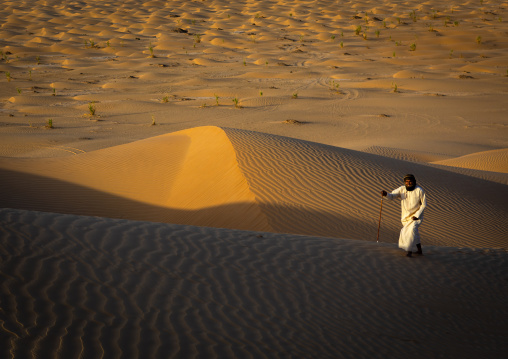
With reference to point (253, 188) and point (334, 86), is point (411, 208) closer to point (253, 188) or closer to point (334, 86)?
point (253, 188)

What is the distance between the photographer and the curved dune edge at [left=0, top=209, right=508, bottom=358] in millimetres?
3012

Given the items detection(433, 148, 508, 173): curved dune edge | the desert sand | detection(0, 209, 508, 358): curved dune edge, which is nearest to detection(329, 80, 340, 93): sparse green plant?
the desert sand

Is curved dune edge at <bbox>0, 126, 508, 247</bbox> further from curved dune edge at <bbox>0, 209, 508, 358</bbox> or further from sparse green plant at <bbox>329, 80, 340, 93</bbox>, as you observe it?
sparse green plant at <bbox>329, 80, 340, 93</bbox>

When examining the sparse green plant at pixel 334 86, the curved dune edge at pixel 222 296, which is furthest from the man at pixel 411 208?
the sparse green plant at pixel 334 86

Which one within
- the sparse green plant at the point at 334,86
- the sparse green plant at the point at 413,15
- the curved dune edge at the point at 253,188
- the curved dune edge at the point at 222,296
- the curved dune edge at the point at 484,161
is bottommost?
the curved dune edge at the point at 484,161

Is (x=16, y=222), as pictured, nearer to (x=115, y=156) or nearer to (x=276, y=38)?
(x=115, y=156)

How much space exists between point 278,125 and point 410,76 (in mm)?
10423

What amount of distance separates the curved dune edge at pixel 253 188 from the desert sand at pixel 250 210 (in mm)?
48

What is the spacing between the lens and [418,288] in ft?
14.9

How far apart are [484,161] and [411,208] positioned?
28.7 ft

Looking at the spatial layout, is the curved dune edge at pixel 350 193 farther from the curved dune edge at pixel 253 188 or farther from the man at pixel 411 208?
the man at pixel 411 208

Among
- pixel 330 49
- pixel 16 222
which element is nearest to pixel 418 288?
pixel 16 222

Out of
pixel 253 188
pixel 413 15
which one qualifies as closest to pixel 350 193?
pixel 253 188

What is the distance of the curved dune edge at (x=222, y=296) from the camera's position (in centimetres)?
301
